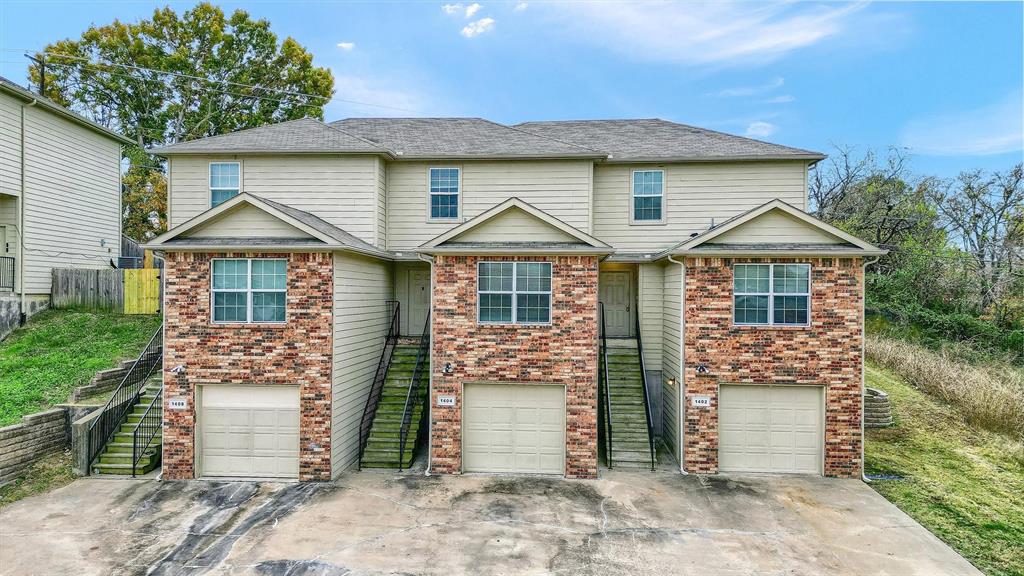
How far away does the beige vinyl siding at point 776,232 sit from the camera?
32.6 ft

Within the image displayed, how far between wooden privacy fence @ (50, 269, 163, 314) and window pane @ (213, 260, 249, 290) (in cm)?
747

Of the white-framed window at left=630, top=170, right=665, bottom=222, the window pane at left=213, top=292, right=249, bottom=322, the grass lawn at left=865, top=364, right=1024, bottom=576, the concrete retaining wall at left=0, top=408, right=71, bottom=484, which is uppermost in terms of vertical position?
the white-framed window at left=630, top=170, right=665, bottom=222

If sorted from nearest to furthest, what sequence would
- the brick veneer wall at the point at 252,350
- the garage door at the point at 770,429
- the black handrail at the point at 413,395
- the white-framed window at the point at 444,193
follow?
the brick veneer wall at the point at 252,350 → the garage door at the point at 770,429 → the black handrail at the point at 413,395 → the white-framed window at the point at 444,193

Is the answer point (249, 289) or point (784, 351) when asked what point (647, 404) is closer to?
point (784, 351)

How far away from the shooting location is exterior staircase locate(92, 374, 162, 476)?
9547mm

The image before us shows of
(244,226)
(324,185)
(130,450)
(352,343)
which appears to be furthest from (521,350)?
(130,450)

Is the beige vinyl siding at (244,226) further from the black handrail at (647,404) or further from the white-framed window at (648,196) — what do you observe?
the black handrail at (647,404)

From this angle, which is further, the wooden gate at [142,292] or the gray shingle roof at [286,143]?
the wooden gate at [142,292]

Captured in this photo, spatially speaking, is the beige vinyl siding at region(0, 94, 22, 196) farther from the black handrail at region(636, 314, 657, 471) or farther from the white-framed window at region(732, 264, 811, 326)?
the white-framed window at region(732, 264, 811, 326)

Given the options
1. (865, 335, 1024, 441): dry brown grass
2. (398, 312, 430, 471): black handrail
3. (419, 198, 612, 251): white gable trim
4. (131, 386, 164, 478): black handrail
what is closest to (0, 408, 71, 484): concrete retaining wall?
(131, 386, 164, 478): black handrail

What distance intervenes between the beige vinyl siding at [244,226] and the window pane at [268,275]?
61 cm

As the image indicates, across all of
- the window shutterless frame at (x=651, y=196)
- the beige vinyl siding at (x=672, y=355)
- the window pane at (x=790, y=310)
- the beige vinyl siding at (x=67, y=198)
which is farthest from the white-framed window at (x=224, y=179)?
the window pane at (x=790, y=310)

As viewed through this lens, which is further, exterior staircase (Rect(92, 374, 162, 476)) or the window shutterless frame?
the window shutterless frame

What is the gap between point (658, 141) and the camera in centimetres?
1328
